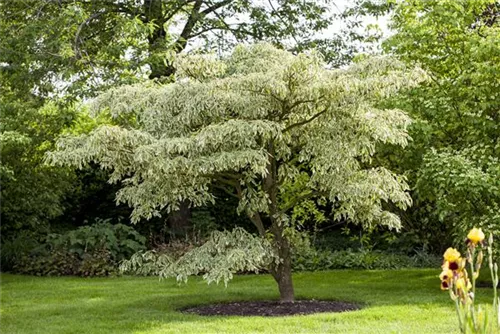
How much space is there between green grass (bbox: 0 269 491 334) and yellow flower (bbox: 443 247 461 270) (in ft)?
12.5

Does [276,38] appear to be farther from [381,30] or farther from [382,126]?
[382,126]

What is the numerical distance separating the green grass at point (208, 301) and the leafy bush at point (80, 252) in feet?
1.63

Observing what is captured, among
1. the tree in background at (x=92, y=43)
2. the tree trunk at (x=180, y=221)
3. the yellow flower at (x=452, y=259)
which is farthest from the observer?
the tree trunk at (x=180, y=221)

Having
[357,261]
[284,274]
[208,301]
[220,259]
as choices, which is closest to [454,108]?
[284,274]

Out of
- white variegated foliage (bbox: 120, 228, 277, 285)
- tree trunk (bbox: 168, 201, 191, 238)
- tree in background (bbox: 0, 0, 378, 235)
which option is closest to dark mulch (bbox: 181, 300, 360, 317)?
white variegated foliage (bbox: 120, 228, 277, 285)

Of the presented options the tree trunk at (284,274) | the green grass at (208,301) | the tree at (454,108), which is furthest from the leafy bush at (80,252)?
the tree at (454,108)

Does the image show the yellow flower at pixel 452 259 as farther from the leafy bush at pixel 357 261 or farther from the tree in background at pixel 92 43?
the leafy bush at pixel 357 261

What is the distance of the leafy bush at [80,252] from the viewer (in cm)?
1326

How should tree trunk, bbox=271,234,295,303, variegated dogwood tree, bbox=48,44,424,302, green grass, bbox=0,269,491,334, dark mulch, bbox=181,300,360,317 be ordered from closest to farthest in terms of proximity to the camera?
green grass, bbox=0,269,491,334, variegated dogwood tree, bbox=48,44,424,302, dark mulch, bbox=181,300,360,317, tree trunk, bbox=271,234,295,303

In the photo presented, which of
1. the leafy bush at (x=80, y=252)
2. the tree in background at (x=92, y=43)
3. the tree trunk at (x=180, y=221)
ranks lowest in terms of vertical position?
the leafy bush at (x=80, y=252)

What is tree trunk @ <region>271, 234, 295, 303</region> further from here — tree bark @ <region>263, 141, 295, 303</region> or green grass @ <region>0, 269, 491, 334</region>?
green grass @ <region>0, 269, 491, 334</region>

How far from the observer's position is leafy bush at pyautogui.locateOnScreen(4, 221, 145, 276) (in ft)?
A: 43.5

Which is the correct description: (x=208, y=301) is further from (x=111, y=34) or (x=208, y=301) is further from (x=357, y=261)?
(x=111, y=34)

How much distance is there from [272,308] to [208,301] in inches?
46.3
